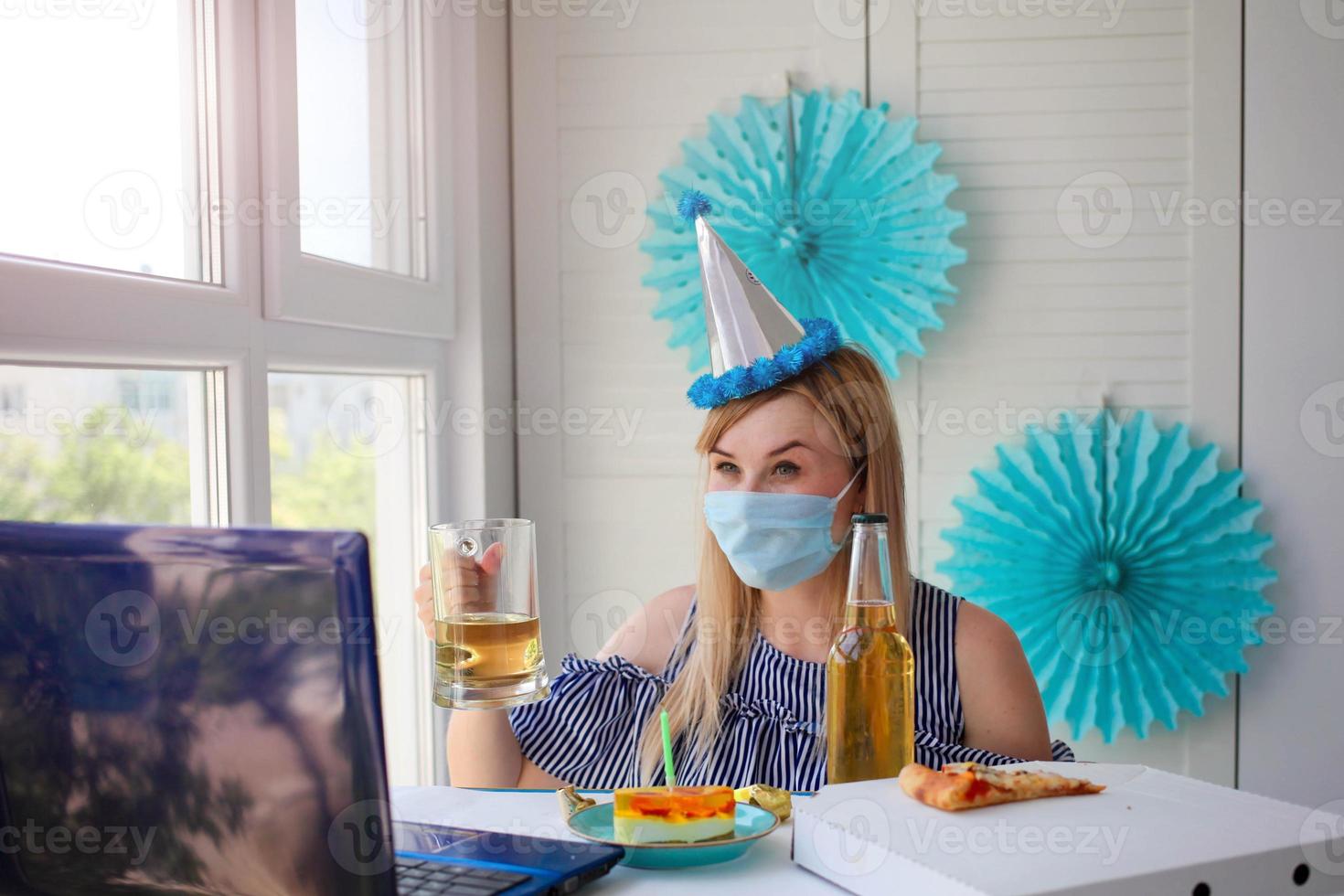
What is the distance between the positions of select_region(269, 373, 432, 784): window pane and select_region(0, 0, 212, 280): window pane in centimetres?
32

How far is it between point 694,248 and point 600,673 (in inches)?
39.3

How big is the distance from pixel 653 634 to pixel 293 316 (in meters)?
0.65

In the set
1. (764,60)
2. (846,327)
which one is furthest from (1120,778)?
(764,60)

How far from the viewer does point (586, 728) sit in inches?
60.7

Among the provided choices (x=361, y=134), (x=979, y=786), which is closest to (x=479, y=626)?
(x=979, y=786)

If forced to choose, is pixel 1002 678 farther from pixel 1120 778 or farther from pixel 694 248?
pixel 694 248

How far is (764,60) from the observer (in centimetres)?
237

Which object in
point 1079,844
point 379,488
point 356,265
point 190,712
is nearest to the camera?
point 190,712

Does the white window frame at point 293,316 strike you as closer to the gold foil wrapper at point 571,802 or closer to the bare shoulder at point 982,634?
the gold foil wrapper at point 571,802

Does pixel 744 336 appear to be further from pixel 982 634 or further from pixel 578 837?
pixel 578 837

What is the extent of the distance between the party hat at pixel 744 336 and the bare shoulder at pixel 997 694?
0.39 m

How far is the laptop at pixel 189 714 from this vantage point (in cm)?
68

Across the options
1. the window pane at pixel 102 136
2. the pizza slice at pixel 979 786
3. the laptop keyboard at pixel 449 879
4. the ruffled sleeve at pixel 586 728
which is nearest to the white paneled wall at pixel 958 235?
the ruffled sleeve at pixel 586 728

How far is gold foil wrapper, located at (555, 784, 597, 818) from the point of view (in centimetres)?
108
